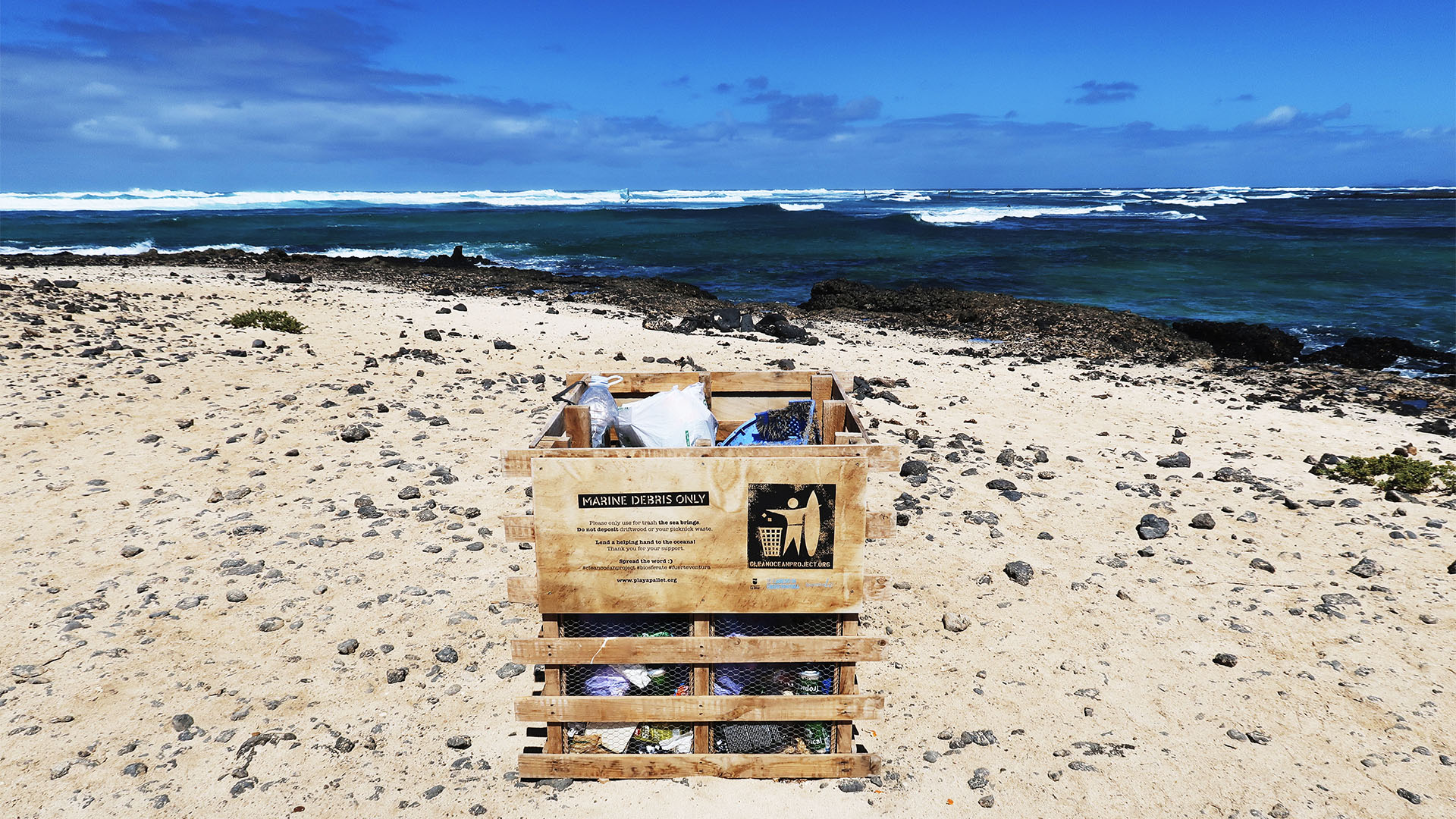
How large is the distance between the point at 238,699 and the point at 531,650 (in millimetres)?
2077

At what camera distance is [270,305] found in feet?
51.0

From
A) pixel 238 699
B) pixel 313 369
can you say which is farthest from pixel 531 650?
pixel 313 369

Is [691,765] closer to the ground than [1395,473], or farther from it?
closer to the ground

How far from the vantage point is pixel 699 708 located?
390 centimetres

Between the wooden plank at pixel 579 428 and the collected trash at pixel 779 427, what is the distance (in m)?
1.05

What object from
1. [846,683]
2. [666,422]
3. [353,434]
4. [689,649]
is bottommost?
[846,683]

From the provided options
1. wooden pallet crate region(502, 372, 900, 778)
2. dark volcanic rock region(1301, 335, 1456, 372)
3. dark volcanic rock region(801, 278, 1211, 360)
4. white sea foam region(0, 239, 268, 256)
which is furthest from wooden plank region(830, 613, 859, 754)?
white sea foam region(0, 239, 268, 256)

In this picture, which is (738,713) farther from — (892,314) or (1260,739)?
(892,314)

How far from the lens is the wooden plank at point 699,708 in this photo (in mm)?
3877

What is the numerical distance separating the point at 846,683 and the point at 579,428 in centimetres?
218

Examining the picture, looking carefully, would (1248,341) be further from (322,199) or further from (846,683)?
(322,199)

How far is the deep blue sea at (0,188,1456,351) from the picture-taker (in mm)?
24297

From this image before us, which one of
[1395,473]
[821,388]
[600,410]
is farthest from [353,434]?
[1395,473]

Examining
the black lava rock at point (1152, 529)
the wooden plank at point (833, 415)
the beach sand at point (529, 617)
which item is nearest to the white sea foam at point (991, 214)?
the beach sand at point (529, 617)
